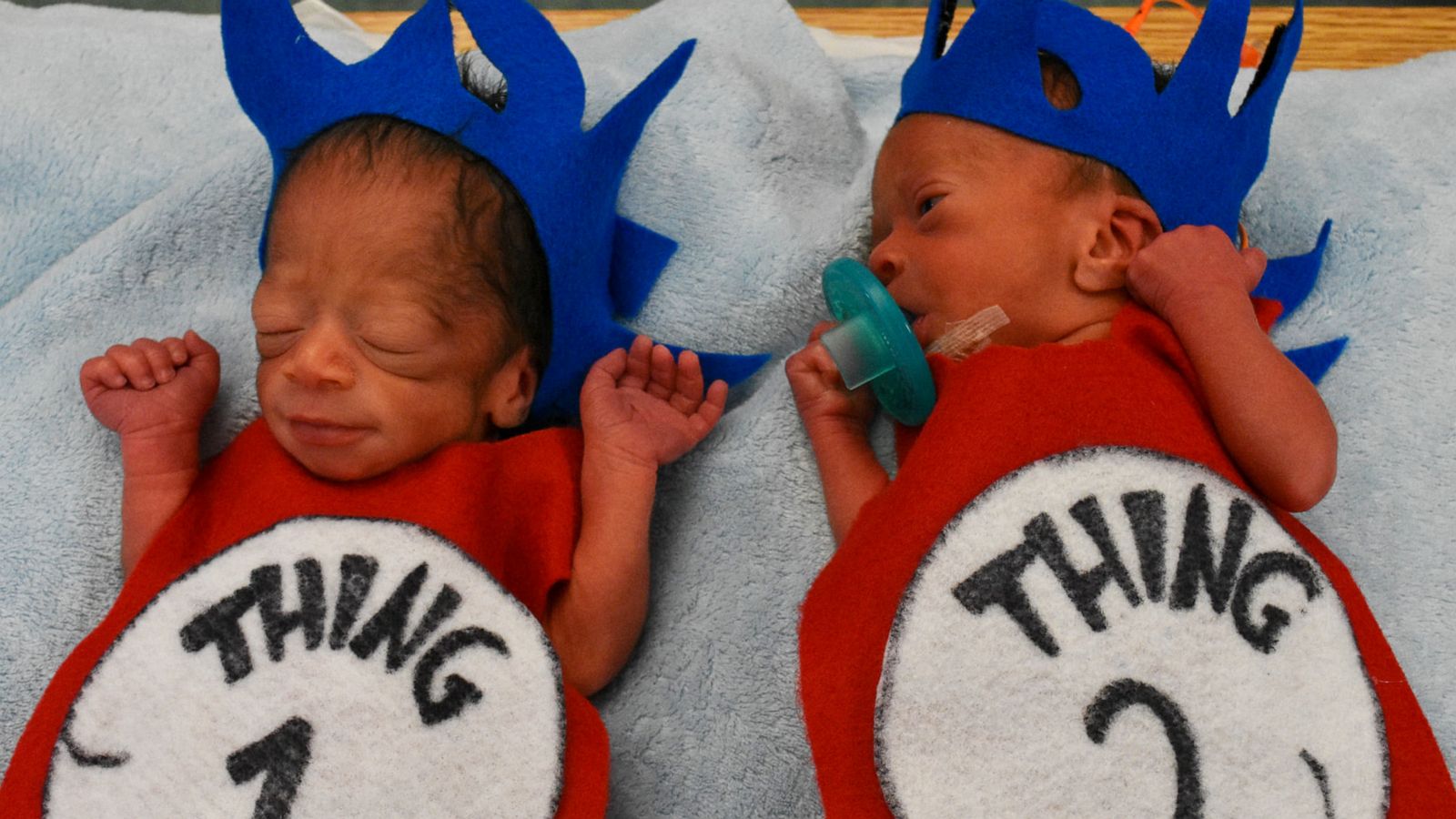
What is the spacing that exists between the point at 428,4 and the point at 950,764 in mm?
737

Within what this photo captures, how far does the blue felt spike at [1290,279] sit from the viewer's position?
110 cm

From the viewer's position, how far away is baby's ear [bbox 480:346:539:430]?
3.36 ft

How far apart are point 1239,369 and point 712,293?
20.2 inches

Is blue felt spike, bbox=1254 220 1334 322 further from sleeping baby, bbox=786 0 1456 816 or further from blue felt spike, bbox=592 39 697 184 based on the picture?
blue felt spike, bbox=592 39 697 184

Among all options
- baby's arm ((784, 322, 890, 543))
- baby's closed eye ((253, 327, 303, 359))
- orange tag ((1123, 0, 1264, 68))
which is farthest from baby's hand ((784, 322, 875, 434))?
orange tag ((1123, 0, 1264, 68))

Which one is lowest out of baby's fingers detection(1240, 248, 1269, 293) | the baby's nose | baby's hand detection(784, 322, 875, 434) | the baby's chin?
the baby's chin

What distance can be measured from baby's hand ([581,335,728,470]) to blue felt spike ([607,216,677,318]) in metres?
0.08

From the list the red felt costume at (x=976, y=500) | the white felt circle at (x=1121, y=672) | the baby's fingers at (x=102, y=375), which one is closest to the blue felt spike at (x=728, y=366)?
the red felt costume at (x=976, y=500)

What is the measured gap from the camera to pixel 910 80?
1064mm

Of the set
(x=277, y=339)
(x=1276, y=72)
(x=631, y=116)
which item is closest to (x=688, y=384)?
(x=631, y=116)

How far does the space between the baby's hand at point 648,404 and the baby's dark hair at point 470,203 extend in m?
0.12

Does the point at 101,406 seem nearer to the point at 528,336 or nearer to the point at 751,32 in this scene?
the point at 528,336

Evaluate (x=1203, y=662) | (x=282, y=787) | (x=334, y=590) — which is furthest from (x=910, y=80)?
(x=282, y=787)

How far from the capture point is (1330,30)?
1.47m
